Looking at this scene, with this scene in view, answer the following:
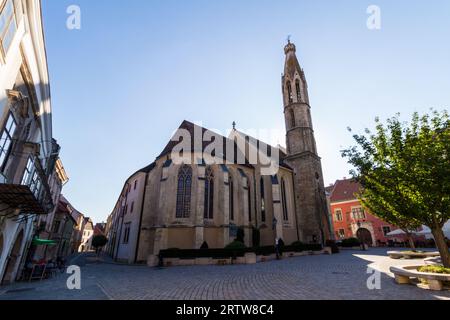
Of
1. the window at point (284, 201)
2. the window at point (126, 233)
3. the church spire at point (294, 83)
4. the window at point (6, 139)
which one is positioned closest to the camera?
the window at point (6, 139)

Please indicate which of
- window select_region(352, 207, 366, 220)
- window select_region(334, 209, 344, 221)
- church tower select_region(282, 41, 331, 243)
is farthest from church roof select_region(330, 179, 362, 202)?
church tower select_region(282, 41, 331, 243)

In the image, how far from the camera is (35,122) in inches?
406

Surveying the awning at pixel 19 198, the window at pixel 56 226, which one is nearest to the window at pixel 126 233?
the window at pixel 56 226

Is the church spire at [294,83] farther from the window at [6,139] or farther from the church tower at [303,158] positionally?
the window at [6,139]

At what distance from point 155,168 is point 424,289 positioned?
22.3m

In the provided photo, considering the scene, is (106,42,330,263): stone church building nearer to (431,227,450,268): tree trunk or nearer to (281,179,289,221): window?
(281,179,289,221): window

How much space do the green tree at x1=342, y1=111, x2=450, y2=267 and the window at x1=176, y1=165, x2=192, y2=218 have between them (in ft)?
48.6

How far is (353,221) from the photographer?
39.8 meters

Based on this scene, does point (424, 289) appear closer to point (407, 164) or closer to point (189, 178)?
point (407, 164)

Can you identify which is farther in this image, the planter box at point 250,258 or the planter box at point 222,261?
the planter box at point 250,258

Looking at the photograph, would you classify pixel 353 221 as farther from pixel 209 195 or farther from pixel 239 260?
pixel 239 260

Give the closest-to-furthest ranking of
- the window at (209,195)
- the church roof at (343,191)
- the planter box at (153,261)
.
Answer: the planter box at (153,261) < the window at (209,195) < the church roof at (343,191)

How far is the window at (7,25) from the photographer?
589 cm

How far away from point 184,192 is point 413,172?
17.4m
